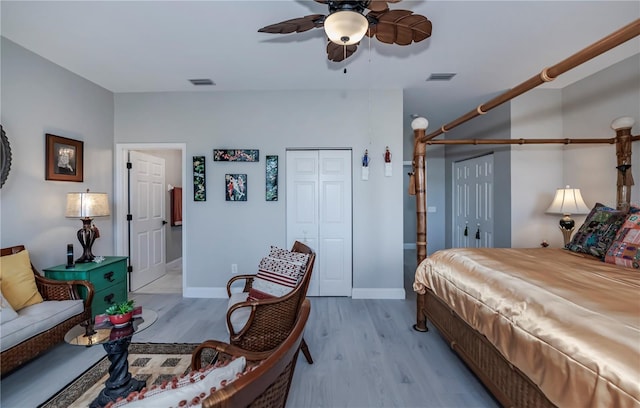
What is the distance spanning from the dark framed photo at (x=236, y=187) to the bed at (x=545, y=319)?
2416 mm

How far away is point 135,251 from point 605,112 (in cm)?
611

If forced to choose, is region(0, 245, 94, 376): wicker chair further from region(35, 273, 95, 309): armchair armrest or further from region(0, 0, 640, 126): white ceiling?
region(0, 0, 640, 126): white ceiling

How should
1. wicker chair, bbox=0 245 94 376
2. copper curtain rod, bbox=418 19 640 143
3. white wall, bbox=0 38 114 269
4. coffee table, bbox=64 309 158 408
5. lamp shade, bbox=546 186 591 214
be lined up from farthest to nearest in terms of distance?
1. lamp shade, bbox=546 186 591 214
2. white wall, bbox=0 38 114 269
3. wicker chair, bbox=0 245 94 376
4. coffee table, bbox=64 309 158 408
5. copper curtain rod, bbox=418 19 640 143

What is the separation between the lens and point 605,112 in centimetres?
305

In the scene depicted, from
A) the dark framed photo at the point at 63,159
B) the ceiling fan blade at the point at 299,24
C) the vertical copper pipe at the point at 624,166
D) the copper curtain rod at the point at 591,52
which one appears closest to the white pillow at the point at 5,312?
the dark framed photo at the point at 63,159

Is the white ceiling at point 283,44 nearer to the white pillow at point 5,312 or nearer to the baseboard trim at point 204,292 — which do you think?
the white pillow at point 5,312

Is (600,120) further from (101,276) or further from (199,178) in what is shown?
(101,276)

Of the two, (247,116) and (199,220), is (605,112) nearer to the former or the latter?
(247,116)

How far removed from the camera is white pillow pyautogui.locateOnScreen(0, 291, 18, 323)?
6.16ft

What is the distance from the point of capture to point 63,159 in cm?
299

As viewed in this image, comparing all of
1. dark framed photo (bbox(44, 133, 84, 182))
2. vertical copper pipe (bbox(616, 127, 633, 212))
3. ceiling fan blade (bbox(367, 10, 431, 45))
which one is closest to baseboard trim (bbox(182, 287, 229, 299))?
dark framed photo (bbox(44, 133, 84, 182))

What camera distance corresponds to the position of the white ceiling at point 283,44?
82.6 inches

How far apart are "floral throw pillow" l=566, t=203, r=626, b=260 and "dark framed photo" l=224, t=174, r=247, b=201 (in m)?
3.49

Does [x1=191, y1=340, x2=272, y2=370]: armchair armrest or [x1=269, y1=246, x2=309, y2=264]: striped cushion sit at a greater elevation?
[x1=269, y1=246, x2=309, y2=264]: striped cushion
